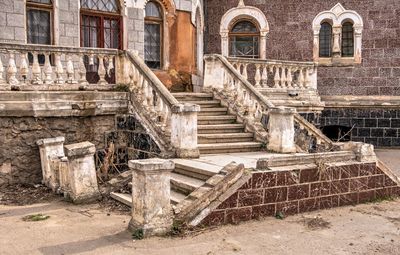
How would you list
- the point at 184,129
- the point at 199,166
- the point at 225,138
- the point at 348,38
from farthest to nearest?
the point at 348,38, the point at 225,138, the point at 184,129, the point at 199,166

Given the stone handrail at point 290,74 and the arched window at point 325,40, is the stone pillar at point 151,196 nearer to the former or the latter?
the stone handrail at point 290,74

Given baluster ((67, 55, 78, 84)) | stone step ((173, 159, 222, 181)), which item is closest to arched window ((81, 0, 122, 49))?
baluster ((67, 55, 78, 84))

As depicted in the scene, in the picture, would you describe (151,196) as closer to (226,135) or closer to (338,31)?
(226,135)

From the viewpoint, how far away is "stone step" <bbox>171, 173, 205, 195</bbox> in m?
7.36

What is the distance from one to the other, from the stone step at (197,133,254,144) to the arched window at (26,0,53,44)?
15.5ft

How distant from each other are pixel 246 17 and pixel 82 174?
10100 millimetres

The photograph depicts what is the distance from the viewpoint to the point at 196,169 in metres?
7.79

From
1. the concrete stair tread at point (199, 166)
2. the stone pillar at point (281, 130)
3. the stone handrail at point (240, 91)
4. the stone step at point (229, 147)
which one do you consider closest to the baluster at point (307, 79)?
the stone handrail at point (240, 91)

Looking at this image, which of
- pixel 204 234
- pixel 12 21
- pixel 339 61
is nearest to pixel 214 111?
pixel 12 21

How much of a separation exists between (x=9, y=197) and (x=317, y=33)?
11233mm

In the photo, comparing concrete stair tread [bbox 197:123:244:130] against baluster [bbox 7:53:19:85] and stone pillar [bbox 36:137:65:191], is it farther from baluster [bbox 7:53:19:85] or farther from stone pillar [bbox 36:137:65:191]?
baluster [bbox 7:53:19:85]

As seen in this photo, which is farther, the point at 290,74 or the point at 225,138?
the point at 290,74

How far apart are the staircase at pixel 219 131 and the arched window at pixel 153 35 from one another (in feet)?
8.75

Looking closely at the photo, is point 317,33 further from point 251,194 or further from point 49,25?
point 251,194
